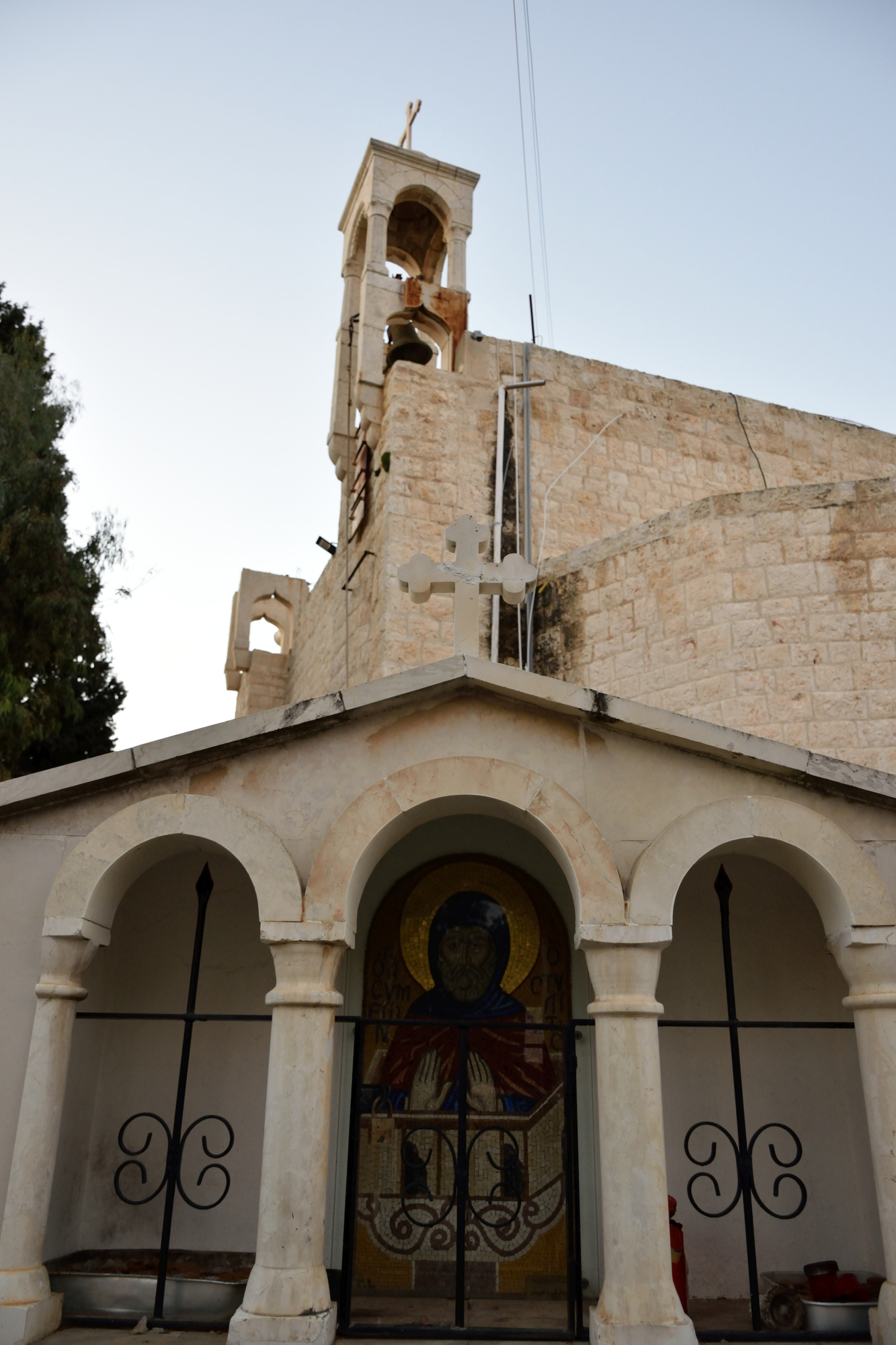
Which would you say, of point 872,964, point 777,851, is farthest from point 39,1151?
point 872,964

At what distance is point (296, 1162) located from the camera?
403 centimetres

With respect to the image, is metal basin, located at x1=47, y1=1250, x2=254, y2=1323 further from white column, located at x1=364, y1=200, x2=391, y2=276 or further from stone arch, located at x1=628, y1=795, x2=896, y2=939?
white column, located at x1=364, y1=200, x2=391, y2=276

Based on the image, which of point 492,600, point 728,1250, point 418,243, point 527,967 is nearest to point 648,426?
point 492,600

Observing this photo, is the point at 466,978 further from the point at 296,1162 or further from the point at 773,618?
the point at 773,618

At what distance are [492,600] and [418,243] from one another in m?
6.03

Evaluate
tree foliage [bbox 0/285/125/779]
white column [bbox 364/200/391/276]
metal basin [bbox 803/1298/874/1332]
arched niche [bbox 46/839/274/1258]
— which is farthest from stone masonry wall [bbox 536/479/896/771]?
tree foliage [bbox 0/285/125/779]

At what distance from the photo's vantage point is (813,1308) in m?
4.30

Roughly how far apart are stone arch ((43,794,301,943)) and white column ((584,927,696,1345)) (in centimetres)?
147

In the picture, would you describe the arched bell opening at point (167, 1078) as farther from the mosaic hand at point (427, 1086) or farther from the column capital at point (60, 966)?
the mosaic hand at point (427, 1086)

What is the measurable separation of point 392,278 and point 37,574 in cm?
586

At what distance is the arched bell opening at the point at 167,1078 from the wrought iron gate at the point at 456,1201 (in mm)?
684

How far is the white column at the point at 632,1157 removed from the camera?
3.77 meters

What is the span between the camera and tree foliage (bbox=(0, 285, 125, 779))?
1227 centimetres

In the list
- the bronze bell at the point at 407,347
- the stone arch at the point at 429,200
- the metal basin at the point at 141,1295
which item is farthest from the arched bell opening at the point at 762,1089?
the stone arch at the point at 429,200
